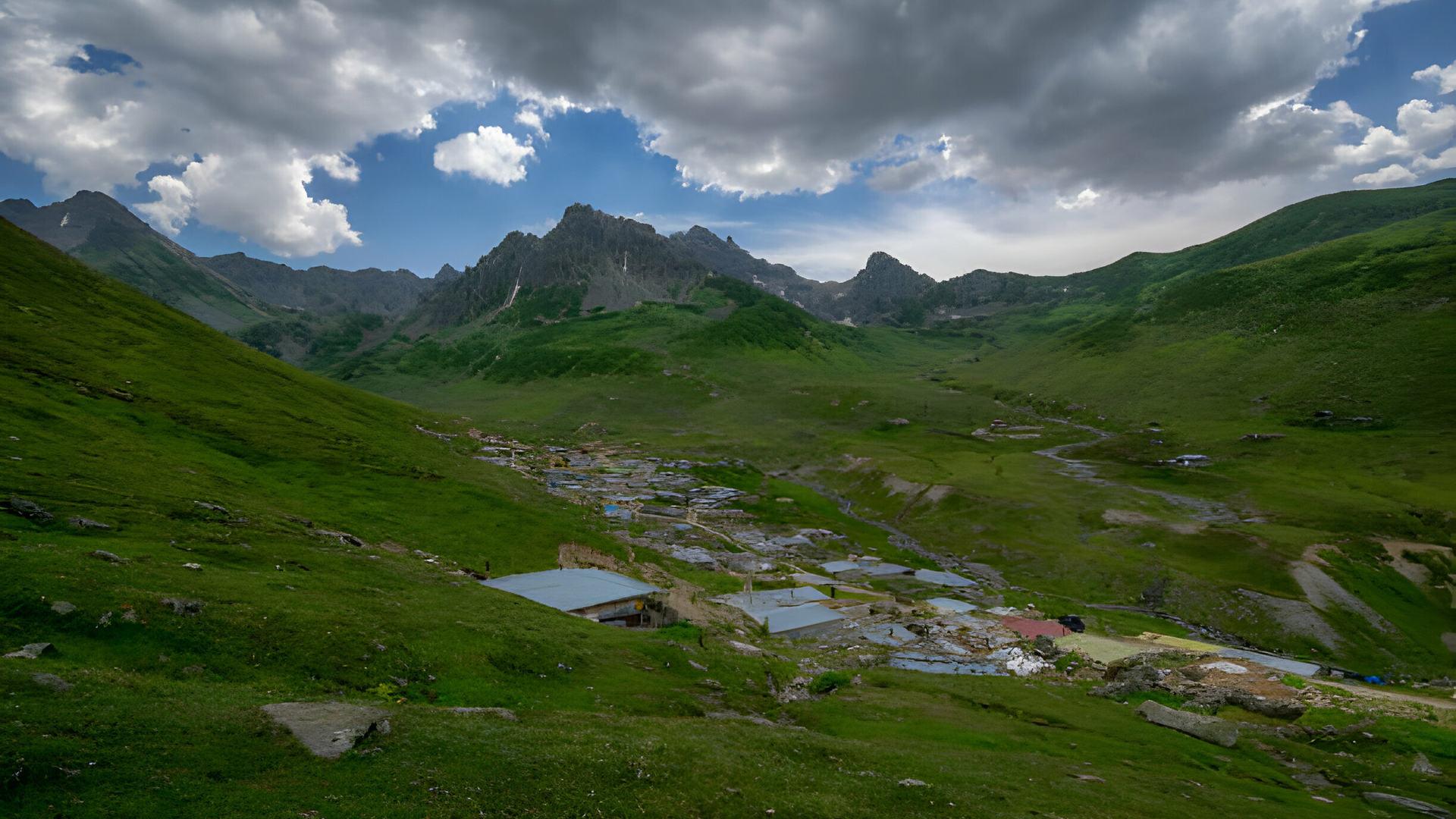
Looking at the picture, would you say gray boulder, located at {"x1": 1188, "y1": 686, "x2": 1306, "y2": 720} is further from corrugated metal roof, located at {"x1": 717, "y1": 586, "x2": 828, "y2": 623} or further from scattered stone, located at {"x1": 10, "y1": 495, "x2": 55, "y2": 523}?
scattered stone, located at {"x1": 10, "y1": 495, "x2": 55, "y2": 523}

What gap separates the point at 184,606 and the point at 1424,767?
7071cm

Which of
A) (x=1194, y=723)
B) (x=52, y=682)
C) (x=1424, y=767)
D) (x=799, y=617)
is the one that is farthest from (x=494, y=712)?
(x=1424, y=767)

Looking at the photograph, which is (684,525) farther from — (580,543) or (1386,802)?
(1386,802)

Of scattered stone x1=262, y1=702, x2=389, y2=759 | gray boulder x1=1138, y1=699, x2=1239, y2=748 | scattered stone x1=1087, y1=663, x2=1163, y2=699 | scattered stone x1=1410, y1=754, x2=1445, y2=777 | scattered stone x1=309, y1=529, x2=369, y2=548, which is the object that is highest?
scattered stone x1=262, y1=702, x2=389, y2=759

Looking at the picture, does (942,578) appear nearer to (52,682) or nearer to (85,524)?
(85,524)

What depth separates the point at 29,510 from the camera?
3372 centimetres

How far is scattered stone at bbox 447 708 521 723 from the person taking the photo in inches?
1031

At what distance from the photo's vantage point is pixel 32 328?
231 feet

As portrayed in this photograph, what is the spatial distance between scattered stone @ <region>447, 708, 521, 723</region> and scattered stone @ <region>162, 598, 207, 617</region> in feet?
40.4

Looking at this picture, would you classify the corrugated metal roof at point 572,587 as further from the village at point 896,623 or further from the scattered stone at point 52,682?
the scattered stone at point 52,682

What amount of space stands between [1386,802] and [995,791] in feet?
83.2

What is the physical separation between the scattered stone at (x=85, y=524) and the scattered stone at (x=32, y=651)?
60.4 feet

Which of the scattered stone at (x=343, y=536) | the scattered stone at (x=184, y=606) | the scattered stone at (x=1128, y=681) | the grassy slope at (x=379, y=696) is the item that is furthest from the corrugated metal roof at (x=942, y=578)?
the scattered stone at (x=184, y=606)

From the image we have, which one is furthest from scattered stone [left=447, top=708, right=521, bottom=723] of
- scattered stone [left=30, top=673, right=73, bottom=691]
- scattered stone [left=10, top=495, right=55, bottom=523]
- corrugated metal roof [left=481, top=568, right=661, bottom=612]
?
scattered stone [left=10, top=495, right=55, bottom=523]
